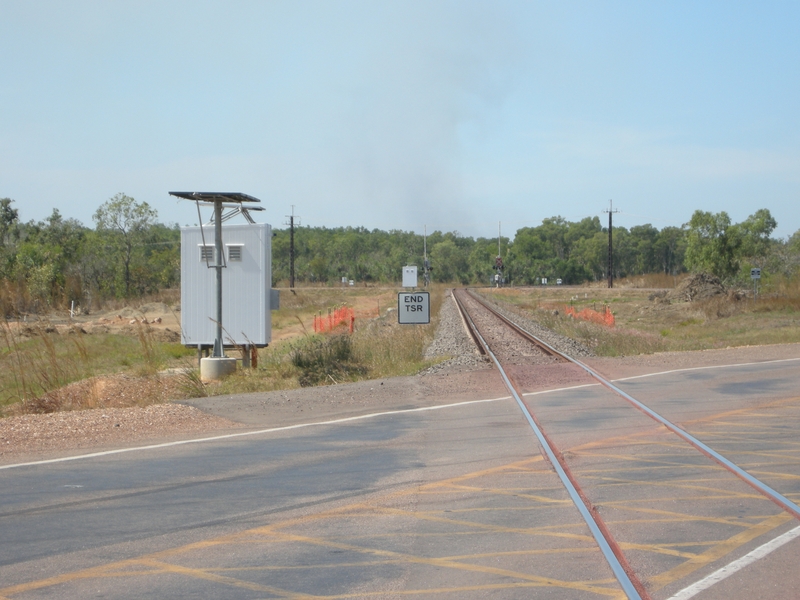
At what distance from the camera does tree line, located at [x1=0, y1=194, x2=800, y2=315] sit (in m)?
47.1

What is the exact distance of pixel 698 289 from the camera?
5919cm

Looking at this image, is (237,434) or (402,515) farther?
(237,434)

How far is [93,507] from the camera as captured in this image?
24.0 ft

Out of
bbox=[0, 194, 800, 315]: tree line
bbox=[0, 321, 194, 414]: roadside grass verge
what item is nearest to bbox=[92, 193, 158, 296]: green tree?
bbox=[0, 194, 800, 315]: tree line

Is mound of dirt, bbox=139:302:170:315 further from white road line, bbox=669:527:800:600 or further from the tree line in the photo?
white road line, bbox=669:527:800:600

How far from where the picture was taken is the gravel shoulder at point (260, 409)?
10.5 meters

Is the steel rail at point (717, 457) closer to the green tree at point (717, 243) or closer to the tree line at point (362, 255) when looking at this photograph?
the tree line at point (362, 255)

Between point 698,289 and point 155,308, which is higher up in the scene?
point 698,289

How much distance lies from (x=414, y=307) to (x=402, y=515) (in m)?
12.7

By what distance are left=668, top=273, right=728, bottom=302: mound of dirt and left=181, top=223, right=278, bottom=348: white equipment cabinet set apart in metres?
42.8

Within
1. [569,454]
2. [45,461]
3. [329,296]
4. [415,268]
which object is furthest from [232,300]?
[329,296]

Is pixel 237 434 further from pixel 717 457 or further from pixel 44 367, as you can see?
pixel 44 367

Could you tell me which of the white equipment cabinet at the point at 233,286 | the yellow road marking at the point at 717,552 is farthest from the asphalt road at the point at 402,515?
the white equipment cabinet at the point at 233,286

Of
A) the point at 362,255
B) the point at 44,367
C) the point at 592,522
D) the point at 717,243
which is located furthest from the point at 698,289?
the point at 362,255
